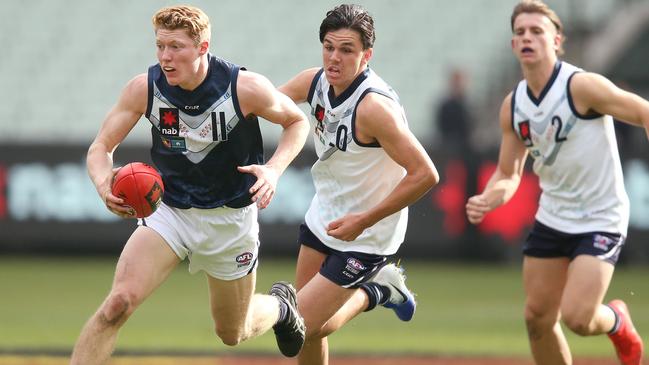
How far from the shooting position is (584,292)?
8.29 meters

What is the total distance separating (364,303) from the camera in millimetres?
8812

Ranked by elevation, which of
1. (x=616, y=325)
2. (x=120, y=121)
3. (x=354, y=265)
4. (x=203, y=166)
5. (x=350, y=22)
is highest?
(x=350, y=22)

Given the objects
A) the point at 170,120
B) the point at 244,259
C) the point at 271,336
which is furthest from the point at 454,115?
the point at 170,120

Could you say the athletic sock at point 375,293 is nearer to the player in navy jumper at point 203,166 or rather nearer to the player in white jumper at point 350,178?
the player in white jumper at point 350,178

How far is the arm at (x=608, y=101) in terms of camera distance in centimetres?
825

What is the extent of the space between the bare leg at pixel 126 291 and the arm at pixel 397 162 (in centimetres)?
112

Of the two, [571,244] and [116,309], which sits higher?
[571,244]

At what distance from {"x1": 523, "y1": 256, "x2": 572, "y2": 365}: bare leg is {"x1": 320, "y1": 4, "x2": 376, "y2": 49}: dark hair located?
6.72 ft

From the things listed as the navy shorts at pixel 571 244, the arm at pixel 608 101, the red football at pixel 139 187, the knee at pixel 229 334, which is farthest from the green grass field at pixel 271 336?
the red football at pixel 139 187

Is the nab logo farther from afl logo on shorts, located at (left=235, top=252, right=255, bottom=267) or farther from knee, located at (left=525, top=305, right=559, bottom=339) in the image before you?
knee, located at (left=525, top=305, right=559, bottom=339)

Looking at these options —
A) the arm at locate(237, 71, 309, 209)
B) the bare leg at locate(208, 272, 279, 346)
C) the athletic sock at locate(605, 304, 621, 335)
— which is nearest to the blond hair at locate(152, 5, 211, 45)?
the arm at locate(237, 71, 309, 209)

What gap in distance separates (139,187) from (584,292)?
122 inches

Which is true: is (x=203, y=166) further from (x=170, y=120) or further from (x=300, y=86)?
(x=300, y=86)

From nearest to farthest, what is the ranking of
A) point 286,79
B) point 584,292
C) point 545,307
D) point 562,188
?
point 584,292 → point 545,307 → point 562,188 → point 286,79
